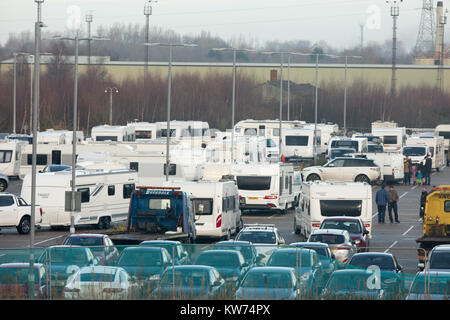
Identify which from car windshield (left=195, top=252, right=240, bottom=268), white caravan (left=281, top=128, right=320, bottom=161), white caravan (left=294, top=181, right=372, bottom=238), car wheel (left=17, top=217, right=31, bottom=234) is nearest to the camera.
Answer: car windshield (left=195, top=252, right=240, bottom=268)

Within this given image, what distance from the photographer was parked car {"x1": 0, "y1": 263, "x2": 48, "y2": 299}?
19.2 meters

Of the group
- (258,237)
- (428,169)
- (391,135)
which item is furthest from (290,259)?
(391,135)

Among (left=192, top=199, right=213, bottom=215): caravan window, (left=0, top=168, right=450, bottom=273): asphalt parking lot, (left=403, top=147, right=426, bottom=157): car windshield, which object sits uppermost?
(left=403, top=147, right=426, bottom=157): car windshield

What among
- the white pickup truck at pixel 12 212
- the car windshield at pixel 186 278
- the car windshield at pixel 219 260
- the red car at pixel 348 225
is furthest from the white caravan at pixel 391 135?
the car windshield at pixel 186 278

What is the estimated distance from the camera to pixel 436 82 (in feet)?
372

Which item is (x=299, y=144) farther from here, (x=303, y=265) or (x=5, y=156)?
(x=303, y=265)

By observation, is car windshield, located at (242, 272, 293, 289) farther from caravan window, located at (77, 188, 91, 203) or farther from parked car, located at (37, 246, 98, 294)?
caravan window, located at (77, 188, 91, 203)

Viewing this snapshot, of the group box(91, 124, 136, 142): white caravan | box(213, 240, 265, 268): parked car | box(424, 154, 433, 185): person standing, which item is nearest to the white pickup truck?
box(213, 240, 265, 268): parked car

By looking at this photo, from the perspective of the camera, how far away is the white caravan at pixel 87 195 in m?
39.2

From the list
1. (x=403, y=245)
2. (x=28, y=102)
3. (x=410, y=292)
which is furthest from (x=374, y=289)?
(x=28, y=102)

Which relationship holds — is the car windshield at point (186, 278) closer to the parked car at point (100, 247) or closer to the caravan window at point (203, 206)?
the parked car at point (100, 247)

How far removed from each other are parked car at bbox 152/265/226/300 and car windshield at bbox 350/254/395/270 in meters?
4.82

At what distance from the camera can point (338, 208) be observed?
120 ft

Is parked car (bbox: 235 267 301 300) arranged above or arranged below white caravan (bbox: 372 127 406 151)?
below
